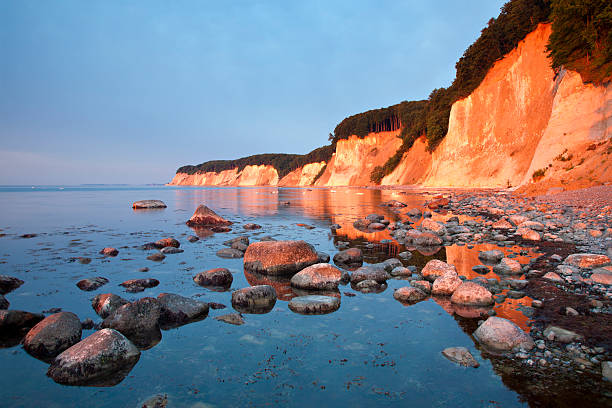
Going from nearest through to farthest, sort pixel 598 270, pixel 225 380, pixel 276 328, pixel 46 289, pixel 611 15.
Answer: pixel 225 380 → pixel 276 328 → pixel 598 270 → pixel 46 289 → pixel 611 15

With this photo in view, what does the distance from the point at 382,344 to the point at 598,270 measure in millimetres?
4294

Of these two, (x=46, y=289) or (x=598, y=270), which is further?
(x=46, y=289)

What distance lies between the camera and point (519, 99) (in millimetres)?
36125

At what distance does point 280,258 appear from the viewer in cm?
702

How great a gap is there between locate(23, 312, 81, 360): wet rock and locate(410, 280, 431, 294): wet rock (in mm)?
5088

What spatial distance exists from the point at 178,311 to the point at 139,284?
77.8 inches

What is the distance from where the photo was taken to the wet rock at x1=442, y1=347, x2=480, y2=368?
10.9 ft

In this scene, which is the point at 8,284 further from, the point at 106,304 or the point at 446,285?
the point at 446,285

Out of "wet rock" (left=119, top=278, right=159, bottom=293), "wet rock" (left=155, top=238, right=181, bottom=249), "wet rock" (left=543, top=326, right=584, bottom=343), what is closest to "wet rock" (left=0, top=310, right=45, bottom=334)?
"wet rock" (left=119, top=278, right=159, bottom=293)

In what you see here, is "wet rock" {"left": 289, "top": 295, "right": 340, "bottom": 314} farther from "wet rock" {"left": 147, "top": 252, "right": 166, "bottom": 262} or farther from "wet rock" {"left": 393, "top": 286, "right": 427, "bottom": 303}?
"wet rock" {"left": 147, "top": 252, "right": 166, "bottom": 262}

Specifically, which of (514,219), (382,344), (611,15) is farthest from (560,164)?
(382,344)

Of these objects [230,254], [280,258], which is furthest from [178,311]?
[230,254]

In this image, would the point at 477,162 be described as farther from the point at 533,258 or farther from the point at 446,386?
the point at 446,386

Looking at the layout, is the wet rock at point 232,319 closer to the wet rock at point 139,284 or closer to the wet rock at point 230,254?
the wet rock at point 139,284
